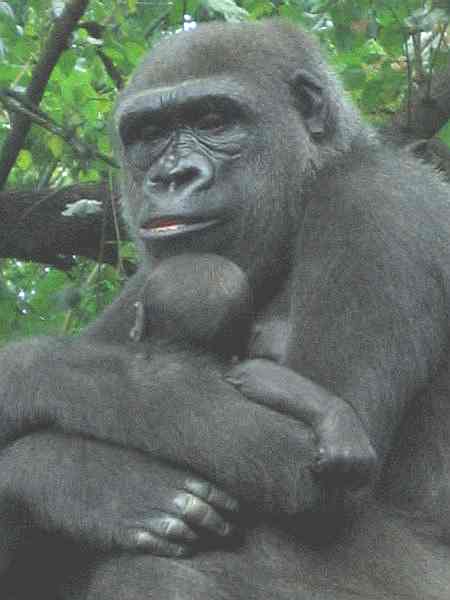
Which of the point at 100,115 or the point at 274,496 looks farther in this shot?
the point at 100,115

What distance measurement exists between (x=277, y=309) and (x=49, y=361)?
73 cm

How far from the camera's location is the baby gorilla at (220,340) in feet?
13.0

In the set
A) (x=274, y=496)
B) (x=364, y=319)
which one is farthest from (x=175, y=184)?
(x=274, y=496)

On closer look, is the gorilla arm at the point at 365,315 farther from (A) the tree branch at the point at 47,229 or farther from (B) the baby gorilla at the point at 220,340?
(A) the tree branch at the point at 47,229

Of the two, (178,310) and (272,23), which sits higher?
(272,23)

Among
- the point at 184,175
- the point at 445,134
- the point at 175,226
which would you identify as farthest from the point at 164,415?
the point at 445,134

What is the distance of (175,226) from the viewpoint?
4.48 metres

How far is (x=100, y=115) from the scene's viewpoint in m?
7.09

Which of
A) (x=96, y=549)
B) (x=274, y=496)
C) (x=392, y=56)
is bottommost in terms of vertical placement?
(x=96, y=549)

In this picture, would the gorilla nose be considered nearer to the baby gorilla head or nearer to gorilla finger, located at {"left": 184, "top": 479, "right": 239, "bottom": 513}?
the baby gorilla head

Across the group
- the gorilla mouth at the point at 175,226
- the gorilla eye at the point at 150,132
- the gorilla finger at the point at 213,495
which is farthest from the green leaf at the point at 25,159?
the gorilla finger at the point at 213,495

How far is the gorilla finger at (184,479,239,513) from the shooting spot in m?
4.11

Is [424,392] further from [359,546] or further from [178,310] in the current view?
[178,310]

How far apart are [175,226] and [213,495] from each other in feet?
2.85
